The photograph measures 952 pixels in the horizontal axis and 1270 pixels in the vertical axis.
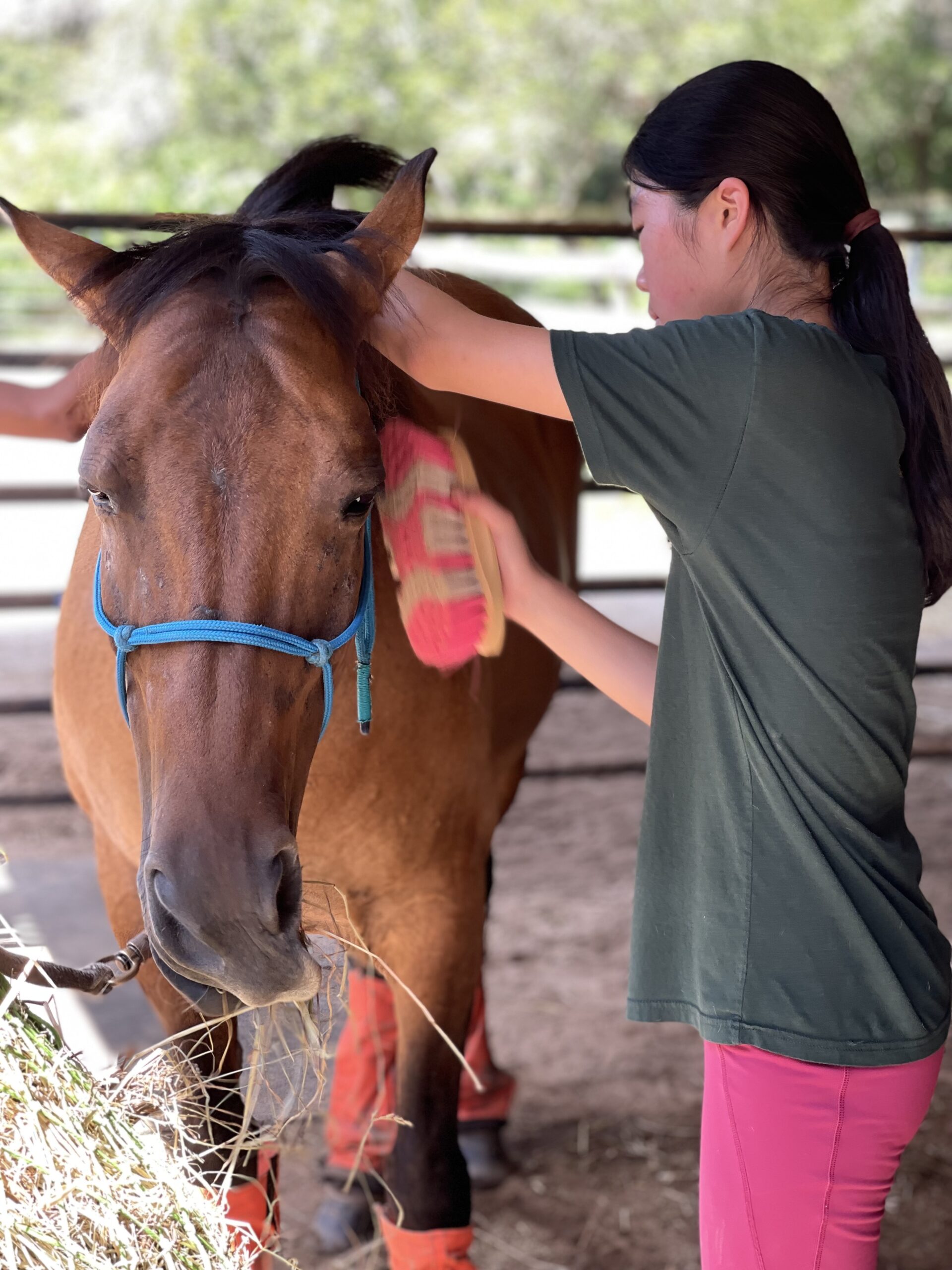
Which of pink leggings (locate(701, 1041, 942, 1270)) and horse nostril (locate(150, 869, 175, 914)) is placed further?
pink leggings (locate(701, 1041, 942, 1270))

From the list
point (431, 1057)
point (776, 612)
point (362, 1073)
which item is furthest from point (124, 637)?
point (362, 1073)

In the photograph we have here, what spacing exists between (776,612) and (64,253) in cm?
89

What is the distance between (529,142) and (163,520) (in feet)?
69.0

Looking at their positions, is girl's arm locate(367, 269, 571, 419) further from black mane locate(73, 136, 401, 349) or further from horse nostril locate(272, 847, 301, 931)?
horse nostril locate(272, 847, 301, 931)

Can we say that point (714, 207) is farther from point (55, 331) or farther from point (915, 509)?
point (55, 331)

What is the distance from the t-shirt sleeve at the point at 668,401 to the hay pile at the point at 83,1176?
748 millimetres

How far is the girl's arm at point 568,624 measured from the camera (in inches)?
59.0

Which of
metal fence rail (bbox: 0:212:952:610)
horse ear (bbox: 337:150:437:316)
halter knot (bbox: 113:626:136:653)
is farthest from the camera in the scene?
metal fence rail (bbox: 0:212:952:610)

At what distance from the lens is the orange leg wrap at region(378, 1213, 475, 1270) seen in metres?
1.97

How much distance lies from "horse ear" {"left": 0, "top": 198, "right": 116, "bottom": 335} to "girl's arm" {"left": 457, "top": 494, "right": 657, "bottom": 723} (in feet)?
1.56

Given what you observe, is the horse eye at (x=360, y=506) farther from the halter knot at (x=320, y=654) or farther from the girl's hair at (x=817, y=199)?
the girl's hair at (x=817, y=199)

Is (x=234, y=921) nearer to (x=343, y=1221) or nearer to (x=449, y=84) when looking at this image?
(x=343, y=1221)

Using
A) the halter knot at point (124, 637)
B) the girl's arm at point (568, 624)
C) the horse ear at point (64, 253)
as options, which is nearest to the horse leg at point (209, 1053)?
the halter knot at point (124, 637)

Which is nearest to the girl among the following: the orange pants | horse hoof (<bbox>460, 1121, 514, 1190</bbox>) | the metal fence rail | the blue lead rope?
the blue lead rope
